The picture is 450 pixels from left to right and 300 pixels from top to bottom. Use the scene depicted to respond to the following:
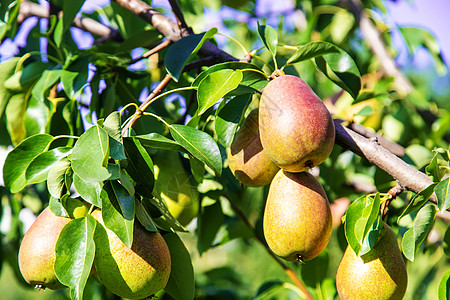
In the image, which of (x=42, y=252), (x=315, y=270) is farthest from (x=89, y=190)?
(x=315, y=270)

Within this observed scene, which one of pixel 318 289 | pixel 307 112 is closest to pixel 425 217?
pixel 307 112

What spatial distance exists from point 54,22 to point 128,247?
0.85m

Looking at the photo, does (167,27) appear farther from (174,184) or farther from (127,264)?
(127,264)

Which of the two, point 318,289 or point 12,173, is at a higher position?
point 12,173

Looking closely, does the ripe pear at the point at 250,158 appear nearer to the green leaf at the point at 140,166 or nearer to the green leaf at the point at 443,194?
the green leaf at the point at 140,166

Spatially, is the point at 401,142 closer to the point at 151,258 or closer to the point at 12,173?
the point at 151,258

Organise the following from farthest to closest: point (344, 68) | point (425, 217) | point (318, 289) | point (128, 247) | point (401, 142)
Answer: point (401, 142), point (318, 289), point (344, 68), point (425, 217), point (128, 247)

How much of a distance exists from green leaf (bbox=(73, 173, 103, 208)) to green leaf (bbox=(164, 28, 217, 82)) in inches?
11.6

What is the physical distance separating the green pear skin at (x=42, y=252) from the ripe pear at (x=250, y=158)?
380mm

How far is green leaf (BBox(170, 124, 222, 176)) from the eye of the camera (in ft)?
2.95

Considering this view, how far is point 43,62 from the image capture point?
4.33 feet

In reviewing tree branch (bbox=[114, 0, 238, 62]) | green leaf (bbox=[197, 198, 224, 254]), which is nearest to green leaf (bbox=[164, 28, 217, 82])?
tree branch (bbox=[114, 0, 238, 62])

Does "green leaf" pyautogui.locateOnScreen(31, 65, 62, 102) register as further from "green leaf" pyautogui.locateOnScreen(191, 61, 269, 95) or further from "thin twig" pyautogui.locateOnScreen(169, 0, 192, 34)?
"green leaf" pyautogui.locateOnScreen(191, 61, 269, 95)

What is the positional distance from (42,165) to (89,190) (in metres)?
0.13
